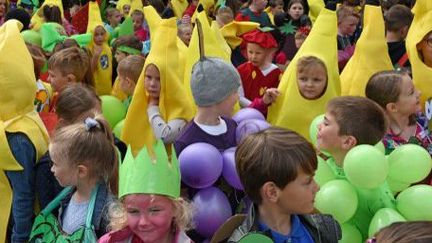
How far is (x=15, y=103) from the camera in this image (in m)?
3.47

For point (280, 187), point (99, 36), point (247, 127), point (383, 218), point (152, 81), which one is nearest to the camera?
point (280, 187)

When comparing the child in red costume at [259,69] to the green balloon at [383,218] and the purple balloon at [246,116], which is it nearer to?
the purple balloon at [246,116]

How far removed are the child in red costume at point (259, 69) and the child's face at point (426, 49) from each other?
1145mm

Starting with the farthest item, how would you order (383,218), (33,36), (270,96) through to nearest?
(33,36) → (270,96) → (383,218)

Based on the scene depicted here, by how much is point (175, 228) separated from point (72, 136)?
0.70m

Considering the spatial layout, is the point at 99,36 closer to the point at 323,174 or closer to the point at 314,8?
the point at 314,8

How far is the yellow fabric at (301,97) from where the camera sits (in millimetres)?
4180

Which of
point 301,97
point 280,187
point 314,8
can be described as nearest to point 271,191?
point 280,187

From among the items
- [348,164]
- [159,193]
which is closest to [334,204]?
[348,164]

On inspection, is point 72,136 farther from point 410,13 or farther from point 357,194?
point 410,13

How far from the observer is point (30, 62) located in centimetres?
360

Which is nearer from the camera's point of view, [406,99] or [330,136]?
[330,136]

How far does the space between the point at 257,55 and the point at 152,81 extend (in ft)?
3.77

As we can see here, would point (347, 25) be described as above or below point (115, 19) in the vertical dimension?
above
